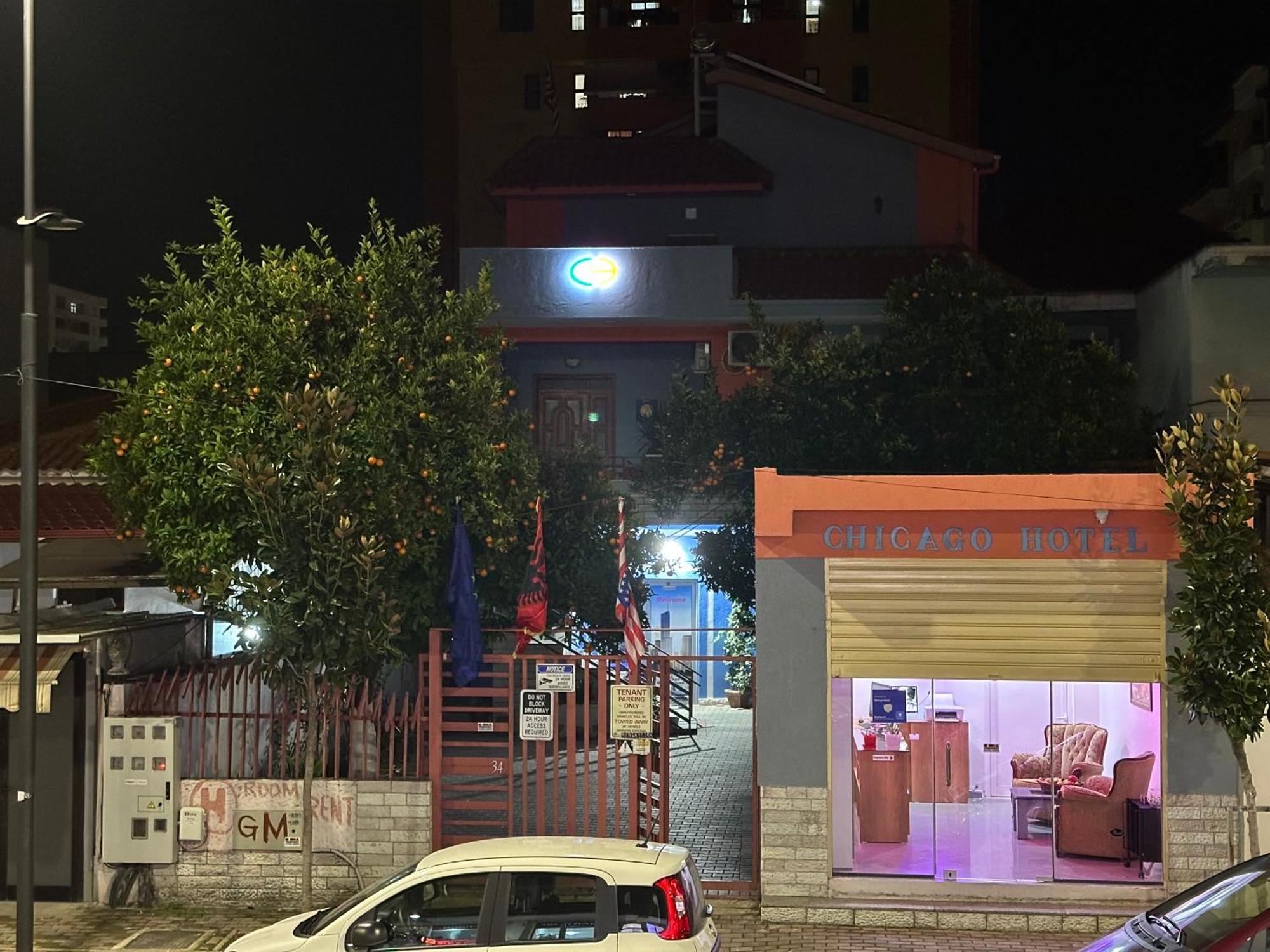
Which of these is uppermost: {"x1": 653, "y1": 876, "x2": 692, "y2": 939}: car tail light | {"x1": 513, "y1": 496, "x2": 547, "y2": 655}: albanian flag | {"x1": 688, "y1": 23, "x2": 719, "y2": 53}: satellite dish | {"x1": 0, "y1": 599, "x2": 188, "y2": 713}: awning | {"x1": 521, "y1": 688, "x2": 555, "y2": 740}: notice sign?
{"x1": 688, "y1": 23, "x2": 719, "y2": 53}: satellite dish

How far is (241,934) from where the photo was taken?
12.5 m

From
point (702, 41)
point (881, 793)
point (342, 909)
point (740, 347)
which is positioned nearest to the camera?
point (342, 909)

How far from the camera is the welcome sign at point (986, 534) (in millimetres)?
12523

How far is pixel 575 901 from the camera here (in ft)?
29.8

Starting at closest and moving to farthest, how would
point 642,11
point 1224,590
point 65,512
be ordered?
1. point 1224,590
2. point 65,512
3. point 642,11

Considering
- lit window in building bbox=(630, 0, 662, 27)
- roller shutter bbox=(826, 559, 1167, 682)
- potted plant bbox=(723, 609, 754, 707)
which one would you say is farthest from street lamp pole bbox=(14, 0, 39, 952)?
lit window in building bbox=(630, 0, 662, 27)

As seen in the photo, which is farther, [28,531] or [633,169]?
[633,169]

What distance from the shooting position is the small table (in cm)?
1310

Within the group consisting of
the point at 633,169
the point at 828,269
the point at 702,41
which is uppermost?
the point at 702,41

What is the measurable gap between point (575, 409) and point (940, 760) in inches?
566

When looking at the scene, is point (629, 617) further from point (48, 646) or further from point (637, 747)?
point (48, 646)

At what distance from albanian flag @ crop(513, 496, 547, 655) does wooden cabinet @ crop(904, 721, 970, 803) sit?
4094mm

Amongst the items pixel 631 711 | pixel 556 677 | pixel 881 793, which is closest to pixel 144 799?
pixel 556 677

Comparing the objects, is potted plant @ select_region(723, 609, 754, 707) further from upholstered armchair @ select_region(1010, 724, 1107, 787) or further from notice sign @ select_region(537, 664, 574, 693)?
upholstered armchair @ select_region(1010, 724, 1107, 787)
